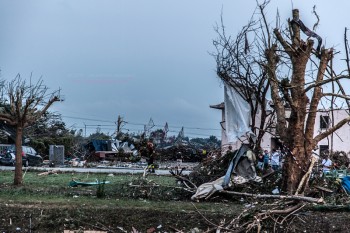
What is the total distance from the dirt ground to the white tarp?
5.25 m

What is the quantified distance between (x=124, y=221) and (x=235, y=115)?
6790 mm

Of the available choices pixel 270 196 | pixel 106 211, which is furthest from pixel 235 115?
pixel 106 211

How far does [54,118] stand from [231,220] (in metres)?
47.1

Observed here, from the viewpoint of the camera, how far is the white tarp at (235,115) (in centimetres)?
1658

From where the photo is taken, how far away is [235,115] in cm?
1691

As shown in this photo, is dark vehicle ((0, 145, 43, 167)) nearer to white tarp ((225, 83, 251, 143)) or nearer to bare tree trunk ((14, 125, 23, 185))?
bare tree trunk ((14, 125, 23, 185))

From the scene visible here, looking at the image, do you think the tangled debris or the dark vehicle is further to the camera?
the dark vehicle

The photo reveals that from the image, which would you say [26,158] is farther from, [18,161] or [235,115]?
[235,115]

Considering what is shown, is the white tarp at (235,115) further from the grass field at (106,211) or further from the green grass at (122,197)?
the grass field at (106,211)

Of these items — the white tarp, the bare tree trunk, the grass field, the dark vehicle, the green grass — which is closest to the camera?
the grass field

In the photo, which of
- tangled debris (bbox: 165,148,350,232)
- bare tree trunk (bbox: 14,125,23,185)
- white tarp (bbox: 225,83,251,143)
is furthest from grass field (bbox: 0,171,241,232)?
white tarp (bbox: 225,83,251,143)

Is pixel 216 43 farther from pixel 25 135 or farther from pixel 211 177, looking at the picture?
pixel 25 135

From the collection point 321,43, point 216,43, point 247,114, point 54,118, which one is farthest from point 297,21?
point 54,118

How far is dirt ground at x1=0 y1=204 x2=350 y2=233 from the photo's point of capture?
11.0 m
